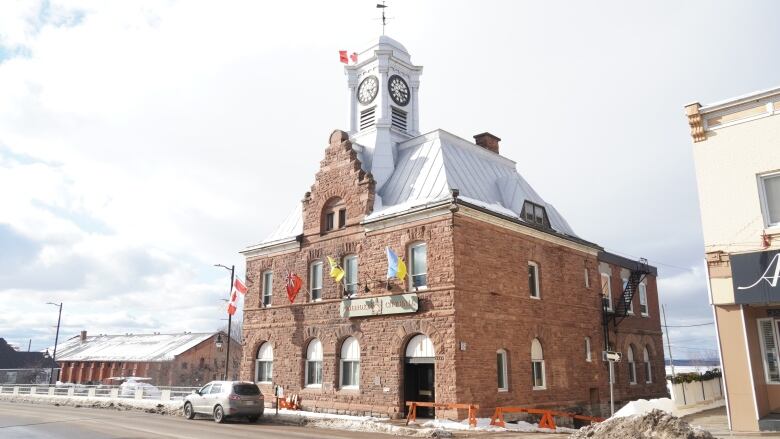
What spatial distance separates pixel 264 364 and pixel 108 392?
1485cm

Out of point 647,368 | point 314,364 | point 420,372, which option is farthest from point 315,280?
point 647,368

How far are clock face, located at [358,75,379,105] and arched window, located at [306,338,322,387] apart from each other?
13.6m

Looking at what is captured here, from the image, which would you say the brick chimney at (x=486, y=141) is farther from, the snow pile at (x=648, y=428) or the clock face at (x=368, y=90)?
the snow pile at (x=648, y=428)

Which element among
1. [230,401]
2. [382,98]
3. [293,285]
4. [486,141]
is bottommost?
[230,401]

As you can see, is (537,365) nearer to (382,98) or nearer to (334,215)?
(334,215)

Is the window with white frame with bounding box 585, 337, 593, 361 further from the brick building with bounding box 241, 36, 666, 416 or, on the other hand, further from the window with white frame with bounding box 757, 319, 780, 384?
the window with white frame with bounding box 757, 319, 780, 384

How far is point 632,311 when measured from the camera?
1359 inches

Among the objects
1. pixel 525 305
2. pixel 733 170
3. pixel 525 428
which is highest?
pixel 733 170

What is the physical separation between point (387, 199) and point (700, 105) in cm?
1387

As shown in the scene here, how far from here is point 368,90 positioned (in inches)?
1278

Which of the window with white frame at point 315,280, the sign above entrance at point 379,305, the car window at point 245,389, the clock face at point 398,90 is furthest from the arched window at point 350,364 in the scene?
the clock face at point 398,90

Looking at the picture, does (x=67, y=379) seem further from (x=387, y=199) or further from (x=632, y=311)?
(x=632, y=311)

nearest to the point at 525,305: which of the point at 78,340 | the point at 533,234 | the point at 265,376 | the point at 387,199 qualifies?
the point at 533,234

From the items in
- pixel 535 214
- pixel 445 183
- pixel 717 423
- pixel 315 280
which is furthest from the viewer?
pixel 315 280
